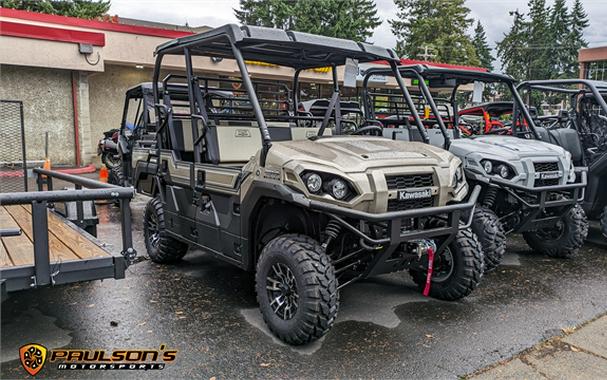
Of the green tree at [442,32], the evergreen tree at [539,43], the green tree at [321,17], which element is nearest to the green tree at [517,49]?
the evergreen tree at [539,43]

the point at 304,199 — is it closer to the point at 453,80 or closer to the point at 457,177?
the point at 457,177

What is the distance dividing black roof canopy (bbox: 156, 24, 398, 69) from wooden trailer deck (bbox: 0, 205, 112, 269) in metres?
1.94

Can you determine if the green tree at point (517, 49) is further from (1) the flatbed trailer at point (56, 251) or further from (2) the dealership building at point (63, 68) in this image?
Result: (1) the flatbed trailer at point (56, 251)

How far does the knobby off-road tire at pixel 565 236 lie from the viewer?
5.89 metres

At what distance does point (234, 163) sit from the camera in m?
4.81

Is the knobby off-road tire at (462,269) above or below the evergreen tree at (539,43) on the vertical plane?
below

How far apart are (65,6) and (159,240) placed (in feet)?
99.4

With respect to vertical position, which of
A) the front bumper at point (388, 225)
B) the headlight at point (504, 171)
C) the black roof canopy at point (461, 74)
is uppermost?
the black roof canopy at point (461, 74)

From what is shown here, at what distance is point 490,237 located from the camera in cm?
499

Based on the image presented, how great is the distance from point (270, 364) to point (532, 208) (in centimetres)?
333

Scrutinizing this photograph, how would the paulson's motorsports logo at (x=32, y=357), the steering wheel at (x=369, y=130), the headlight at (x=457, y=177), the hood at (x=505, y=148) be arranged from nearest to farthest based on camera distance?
the paulson's motorsports logo at (x=32, y=357) < the headlight at (x=457, y=177) < the steering wheel at (x=369, y=130) < the hood at (x=505, y=148)

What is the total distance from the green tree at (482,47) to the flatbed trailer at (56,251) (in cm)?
7681

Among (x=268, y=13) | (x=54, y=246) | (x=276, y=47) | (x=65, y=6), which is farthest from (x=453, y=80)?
(x=268, y=13)

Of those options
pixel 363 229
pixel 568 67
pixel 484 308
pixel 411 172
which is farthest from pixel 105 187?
pixel 568 67
